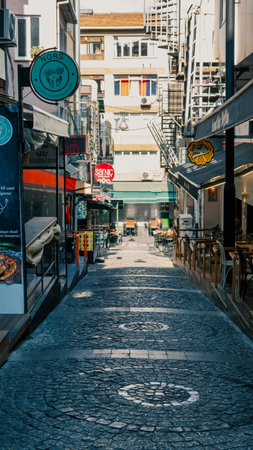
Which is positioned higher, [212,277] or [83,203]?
[83,203]

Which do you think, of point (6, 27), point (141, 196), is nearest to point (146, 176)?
point (141, 196)

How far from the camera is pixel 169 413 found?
5.52 meters

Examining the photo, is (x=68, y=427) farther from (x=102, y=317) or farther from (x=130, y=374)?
(x=102, y=317)

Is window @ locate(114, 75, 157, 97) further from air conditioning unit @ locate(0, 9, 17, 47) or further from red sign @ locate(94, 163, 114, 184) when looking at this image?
air conditioning unit @ locate(0, 9, 17, 47)

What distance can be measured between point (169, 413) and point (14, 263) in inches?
162

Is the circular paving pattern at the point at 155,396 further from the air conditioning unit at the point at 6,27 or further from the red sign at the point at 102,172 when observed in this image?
the red sign at the point at 102,172

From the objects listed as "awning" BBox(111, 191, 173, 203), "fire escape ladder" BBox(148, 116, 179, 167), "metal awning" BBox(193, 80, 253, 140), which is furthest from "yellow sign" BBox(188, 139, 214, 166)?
"awning" BBox(111, 191, 173, 203)

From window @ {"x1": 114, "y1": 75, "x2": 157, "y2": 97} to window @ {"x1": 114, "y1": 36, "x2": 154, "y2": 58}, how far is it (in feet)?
7.02

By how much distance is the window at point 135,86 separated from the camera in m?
51.0

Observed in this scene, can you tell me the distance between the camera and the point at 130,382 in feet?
21.2

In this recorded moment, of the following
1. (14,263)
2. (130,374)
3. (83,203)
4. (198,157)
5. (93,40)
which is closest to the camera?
(130,374)

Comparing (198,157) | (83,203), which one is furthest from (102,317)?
(83,203)

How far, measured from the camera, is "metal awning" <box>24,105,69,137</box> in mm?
8898

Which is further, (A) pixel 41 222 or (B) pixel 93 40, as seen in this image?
(B) pixel 93 40
